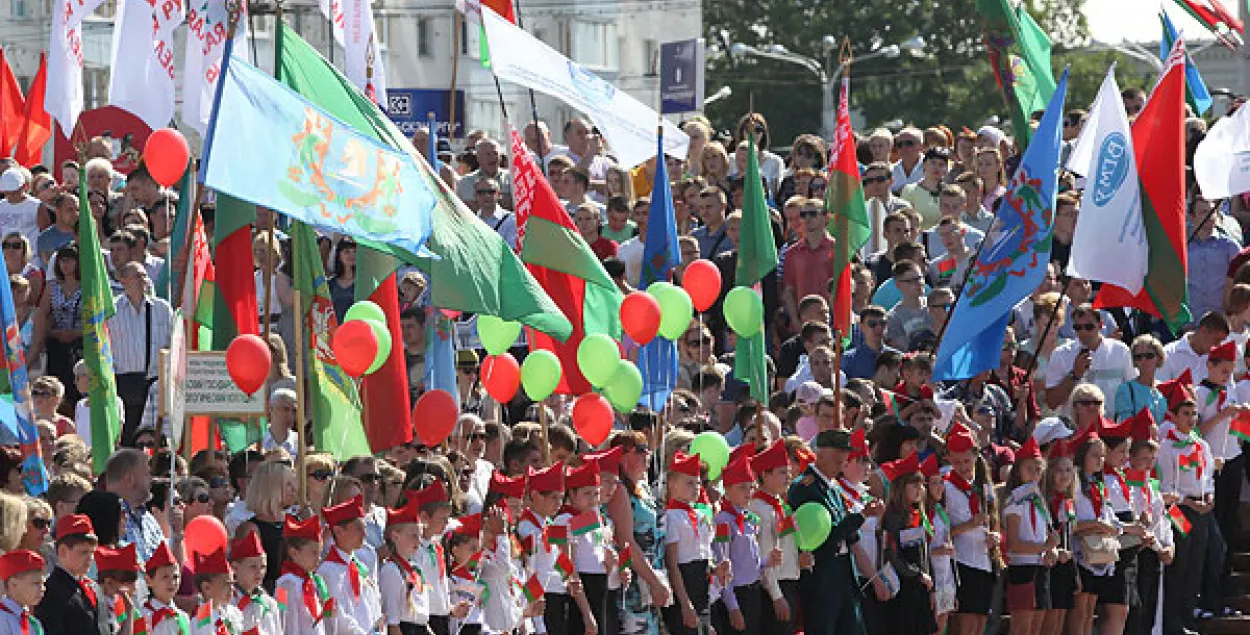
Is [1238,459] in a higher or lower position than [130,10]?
lower

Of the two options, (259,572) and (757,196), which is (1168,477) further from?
(259,572)

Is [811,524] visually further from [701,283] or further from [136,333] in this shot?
[136,333]

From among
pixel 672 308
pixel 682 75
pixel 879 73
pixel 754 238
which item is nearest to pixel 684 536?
pixel 672 308

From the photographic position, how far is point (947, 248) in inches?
770

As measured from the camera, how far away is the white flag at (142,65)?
18.7 meters

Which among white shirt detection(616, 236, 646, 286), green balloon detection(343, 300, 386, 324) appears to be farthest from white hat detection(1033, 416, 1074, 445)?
green balloon detection(343, 300, 386, 324)

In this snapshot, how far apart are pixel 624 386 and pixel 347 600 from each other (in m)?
2.69

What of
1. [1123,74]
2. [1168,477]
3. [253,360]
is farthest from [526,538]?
[1123,74]

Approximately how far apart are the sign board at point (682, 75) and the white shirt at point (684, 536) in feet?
34.0

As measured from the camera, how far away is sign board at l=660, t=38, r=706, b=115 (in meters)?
25.7

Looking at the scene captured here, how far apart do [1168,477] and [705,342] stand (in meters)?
3.19

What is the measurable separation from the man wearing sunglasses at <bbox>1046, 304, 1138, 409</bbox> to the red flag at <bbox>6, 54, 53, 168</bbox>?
826cm

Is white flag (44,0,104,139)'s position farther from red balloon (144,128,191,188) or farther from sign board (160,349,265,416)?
sign board (160,349,265,416)

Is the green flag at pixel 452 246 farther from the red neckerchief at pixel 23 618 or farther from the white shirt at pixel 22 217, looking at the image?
the white shirt at pixel 22 217
